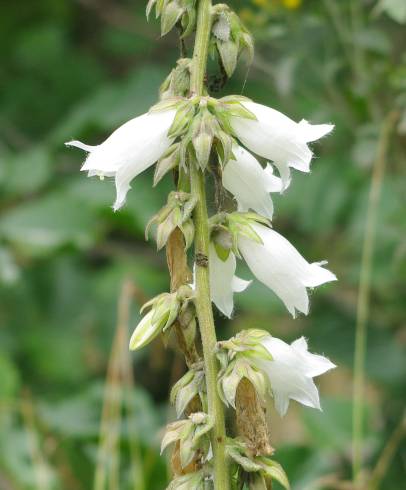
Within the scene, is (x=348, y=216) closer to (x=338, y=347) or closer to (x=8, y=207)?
(x=338, y=347)

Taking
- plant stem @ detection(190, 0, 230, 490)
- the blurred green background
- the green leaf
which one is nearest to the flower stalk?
plant stem @ detection(190, 0, 230, 490)

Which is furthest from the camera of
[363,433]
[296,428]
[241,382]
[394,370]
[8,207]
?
[296,428]

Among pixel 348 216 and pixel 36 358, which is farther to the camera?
pixel 36 358

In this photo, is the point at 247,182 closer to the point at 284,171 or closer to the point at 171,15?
the point at 284,171

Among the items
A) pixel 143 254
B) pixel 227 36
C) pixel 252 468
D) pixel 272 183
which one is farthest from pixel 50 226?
pixel 252 468

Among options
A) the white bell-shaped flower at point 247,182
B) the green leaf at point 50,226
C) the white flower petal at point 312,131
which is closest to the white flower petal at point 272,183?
the white bell-shaped flower at point 247,182

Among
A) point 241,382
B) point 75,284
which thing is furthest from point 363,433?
point 241,382

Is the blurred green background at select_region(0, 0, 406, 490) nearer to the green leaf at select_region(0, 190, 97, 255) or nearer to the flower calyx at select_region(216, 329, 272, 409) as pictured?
the green leaf at select_region(0, 190, 97, 255)
